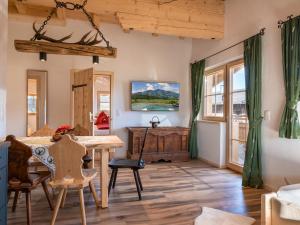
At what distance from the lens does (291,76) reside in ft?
9.84

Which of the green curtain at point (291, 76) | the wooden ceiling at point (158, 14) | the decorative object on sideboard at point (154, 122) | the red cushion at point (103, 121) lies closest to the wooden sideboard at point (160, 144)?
the decorative object on sideboard at point (154, 122)

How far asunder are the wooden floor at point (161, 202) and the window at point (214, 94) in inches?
57.9

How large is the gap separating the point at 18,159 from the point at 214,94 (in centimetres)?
415

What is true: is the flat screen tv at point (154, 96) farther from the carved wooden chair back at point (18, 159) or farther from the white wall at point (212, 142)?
the carved wooden chair back at point (18, 159)

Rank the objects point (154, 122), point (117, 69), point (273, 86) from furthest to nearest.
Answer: point (117, 69)
point (154, 122)
point (273, 86)

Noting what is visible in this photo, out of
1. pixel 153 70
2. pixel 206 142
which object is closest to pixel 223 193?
pixel 206 142

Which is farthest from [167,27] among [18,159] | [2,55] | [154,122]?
[18,159]

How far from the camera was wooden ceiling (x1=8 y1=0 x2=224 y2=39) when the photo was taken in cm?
387

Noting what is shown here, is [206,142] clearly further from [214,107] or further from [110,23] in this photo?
[110,23]

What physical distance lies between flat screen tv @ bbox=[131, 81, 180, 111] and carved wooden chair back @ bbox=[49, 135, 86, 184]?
3.41m

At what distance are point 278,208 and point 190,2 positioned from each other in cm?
373

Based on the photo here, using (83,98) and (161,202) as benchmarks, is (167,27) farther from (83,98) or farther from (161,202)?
(161,202)

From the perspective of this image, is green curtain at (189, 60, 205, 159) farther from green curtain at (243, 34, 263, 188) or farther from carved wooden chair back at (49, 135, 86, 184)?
carved wooden chair back at (49, 135, 86, 184)

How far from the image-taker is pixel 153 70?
5871 millimetres
